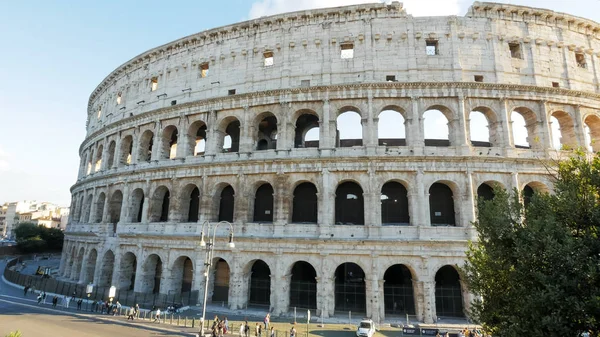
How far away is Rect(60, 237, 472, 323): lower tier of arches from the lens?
1847 cm

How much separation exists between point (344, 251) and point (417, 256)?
171 inches

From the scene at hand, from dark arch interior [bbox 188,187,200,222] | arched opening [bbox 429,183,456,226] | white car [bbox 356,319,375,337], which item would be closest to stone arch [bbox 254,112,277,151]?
dark arch interior [bbox 188,187,200,222]

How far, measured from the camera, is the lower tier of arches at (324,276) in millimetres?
18469

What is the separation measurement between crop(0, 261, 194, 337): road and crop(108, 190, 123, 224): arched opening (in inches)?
309

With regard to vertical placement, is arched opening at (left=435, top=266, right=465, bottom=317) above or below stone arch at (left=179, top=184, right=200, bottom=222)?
below

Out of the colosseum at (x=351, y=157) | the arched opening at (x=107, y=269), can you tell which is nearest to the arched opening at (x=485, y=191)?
the colosseum at (x=351, y=157)

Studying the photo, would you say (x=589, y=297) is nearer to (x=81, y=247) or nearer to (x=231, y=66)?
(x=231, y=66)

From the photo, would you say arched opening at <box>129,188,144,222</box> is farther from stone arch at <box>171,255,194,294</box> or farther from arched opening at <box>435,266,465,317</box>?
arched opening at <box>435,266,465,317</box>

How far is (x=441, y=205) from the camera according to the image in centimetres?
2067

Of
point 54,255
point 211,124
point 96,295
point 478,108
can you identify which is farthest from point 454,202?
point 54,255

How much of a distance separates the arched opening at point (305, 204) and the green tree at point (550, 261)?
1294 cm

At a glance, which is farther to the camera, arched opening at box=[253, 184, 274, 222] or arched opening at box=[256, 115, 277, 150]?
arched opening at box=[256, 115, 277, 150]

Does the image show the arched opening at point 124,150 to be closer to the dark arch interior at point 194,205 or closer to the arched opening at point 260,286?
the dark arch interior at point 194,205

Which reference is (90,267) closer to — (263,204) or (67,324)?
(67,324)
